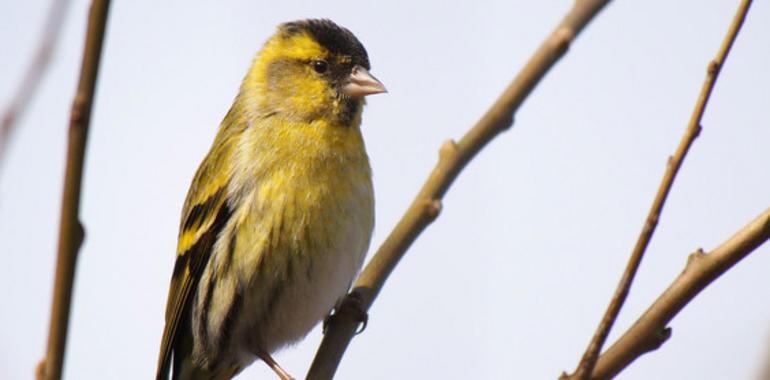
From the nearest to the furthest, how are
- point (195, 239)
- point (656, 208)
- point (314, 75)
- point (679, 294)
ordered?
1. point (656, 208)
2. point (679, 294)
3. point (195, 239)
4. point (314, 75)

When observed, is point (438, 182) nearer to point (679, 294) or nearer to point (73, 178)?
point (679, 294)

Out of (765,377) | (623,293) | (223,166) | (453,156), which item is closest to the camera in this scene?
(623,293)

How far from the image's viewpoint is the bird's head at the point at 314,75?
4719 mm

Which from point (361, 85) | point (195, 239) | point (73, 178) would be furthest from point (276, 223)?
point (73, 178)

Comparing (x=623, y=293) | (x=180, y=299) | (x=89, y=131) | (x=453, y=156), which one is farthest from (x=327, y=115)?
(x=89, y=131)

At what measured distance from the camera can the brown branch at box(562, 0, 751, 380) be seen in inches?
80.5

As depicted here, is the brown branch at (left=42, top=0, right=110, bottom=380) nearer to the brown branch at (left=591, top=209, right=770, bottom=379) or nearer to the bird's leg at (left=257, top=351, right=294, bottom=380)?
the brown branch at (left=591, top=209, right=770, bottom=379)

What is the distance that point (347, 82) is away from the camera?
4.78 meters

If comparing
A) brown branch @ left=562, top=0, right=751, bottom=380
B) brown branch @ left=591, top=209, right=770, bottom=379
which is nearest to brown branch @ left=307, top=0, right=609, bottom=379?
brown branch @ left=562, top=0, right=751, bottom=380

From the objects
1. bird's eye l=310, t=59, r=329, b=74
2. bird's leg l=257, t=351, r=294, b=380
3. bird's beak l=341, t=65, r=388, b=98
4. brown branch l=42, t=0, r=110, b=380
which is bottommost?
brown branch l=42, t=0, r=110, b=380

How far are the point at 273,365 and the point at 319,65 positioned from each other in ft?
4.92

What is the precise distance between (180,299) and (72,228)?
325 cm

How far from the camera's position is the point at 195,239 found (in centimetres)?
466

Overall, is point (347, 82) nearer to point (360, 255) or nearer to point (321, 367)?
point (360, 255)
